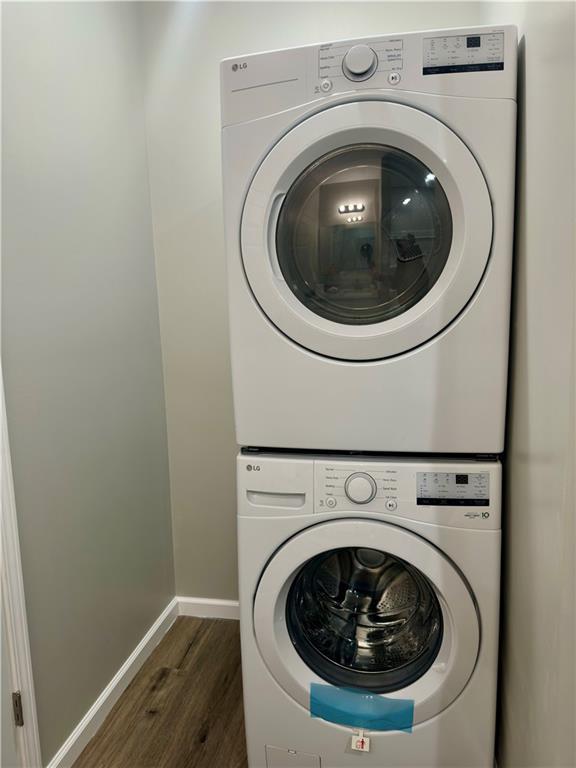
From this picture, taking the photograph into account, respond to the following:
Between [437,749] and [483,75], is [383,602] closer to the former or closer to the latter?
[437,749]

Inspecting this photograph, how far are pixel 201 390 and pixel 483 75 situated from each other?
1.29 meters

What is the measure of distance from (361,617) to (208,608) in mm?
893

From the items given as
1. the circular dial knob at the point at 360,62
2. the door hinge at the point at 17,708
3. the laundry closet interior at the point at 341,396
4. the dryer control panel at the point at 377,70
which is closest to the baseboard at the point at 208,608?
the laundry closet interior at the point at 341,396

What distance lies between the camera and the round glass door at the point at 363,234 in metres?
1.17

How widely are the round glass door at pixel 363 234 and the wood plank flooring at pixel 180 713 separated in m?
1.19

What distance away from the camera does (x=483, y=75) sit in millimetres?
1073

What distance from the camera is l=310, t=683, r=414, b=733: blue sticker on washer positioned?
1.21 meters

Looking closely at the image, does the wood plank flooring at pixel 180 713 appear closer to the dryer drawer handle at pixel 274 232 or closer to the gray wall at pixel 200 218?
the gray wall at pixel 200 218

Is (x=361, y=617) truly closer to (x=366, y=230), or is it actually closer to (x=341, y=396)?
(x=341, y=396)

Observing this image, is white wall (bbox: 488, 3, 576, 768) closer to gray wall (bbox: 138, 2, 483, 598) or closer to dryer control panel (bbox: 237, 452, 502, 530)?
dryer control panel (bbox: 237, 452, 502, 530)

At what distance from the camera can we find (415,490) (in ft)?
3.85

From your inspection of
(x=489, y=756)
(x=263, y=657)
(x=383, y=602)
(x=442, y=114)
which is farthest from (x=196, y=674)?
(x=442, y=114)

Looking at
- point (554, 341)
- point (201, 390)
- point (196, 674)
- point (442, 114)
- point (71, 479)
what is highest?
point (442, 114)

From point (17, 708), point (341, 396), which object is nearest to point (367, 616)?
point (341, 396)
